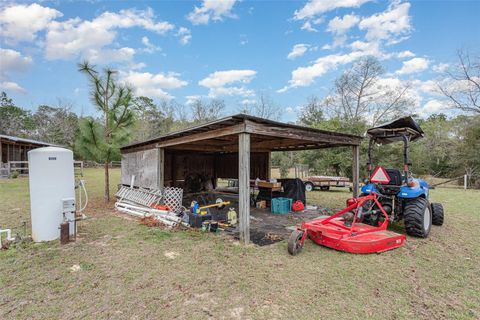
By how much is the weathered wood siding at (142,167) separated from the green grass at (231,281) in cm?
335

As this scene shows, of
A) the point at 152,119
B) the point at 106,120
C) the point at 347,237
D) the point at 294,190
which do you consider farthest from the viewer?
the point at 152,119

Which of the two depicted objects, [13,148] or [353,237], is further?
[13,148]

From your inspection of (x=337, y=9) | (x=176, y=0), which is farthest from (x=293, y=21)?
(x=176, y=0)

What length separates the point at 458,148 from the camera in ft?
51.4

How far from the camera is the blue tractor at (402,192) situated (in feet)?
14.1

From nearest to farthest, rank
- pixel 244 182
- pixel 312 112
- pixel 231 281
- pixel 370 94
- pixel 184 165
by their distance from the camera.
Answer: pixel 231 281
pixel 244 182
pixel 184 165
pixel 370 94
pixel 312 112

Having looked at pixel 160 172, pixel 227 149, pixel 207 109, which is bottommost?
pixel 160 172

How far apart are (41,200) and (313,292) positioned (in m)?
4.50

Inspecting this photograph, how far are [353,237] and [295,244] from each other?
3.00ft

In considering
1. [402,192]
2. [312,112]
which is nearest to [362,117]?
[312,112]

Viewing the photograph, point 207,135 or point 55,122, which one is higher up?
point 55,122

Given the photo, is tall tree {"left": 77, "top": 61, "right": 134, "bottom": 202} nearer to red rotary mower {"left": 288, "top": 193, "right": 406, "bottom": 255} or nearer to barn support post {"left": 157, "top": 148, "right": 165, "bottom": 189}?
barn support post {"left": 157, "top": 148, "right": 165, "bottom": 189}

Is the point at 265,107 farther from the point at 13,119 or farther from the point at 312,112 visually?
the point at 13,119

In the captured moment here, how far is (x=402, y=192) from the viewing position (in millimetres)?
4418
